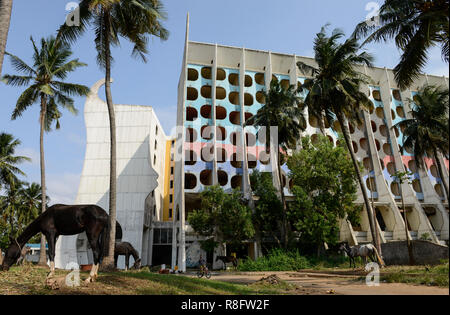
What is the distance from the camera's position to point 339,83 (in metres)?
22.4

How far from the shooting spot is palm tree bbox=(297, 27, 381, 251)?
2230 cm

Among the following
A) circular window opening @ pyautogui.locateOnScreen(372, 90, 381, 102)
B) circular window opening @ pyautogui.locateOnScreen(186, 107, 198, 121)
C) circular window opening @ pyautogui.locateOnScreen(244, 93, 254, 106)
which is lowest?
circular window opening @ pyautogui.locateOnScreen(186, 107, 198, 121)

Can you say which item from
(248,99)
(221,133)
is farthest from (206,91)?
(221,133)

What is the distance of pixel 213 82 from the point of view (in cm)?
4066

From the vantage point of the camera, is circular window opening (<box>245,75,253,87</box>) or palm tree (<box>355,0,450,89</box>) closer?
palm tree (<box>355,0,450,89</box>)

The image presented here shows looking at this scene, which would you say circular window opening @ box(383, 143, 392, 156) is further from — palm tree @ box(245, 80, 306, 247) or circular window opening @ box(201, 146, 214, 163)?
circular window opening @ box(201, 146, 214, 163)

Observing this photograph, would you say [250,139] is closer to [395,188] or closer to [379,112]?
[379,112]

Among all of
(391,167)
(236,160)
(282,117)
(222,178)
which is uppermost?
(282,117)


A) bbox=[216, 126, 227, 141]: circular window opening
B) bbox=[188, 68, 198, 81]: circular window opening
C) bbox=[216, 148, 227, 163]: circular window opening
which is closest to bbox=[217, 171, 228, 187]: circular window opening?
bbox=[216, 148, 227, 163]: circular window opening

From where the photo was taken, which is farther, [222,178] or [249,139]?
[222,178]

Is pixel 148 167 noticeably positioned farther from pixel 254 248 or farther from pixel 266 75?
pixel 266 75

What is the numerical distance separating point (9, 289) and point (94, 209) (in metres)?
2.96

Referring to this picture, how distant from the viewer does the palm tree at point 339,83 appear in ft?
73.2

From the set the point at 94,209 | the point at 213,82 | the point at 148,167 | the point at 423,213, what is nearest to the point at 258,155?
the point at 213,82
